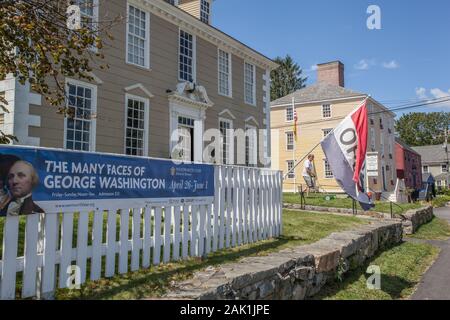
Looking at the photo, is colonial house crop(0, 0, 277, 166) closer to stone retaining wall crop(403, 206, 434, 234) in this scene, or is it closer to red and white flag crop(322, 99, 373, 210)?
red and white flag crop(322, 99, 373, 210)

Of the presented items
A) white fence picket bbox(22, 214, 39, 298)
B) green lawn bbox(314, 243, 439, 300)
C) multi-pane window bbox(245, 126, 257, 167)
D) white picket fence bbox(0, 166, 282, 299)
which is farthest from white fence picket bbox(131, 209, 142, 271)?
multi-pane window bbox(245, 126, 257, 167)

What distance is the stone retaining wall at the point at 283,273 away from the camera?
3980 mm

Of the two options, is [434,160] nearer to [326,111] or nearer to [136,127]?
[326,111]

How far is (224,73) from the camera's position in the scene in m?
17.1

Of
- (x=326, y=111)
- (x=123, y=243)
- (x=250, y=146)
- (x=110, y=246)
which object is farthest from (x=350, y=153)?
(x=326, y=111)

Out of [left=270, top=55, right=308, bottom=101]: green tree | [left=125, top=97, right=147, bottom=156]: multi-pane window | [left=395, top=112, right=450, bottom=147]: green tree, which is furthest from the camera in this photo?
[left=395, top=112, right=450, bottom=147]: green tree

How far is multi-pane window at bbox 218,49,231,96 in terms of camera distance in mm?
16938

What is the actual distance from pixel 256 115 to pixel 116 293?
15.8m

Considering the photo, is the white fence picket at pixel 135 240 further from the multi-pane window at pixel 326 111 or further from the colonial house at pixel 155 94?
the multi-pane window at pixel 326 111

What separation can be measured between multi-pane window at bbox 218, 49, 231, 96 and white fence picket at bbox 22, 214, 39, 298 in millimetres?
13624

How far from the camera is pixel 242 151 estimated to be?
1812 cm
